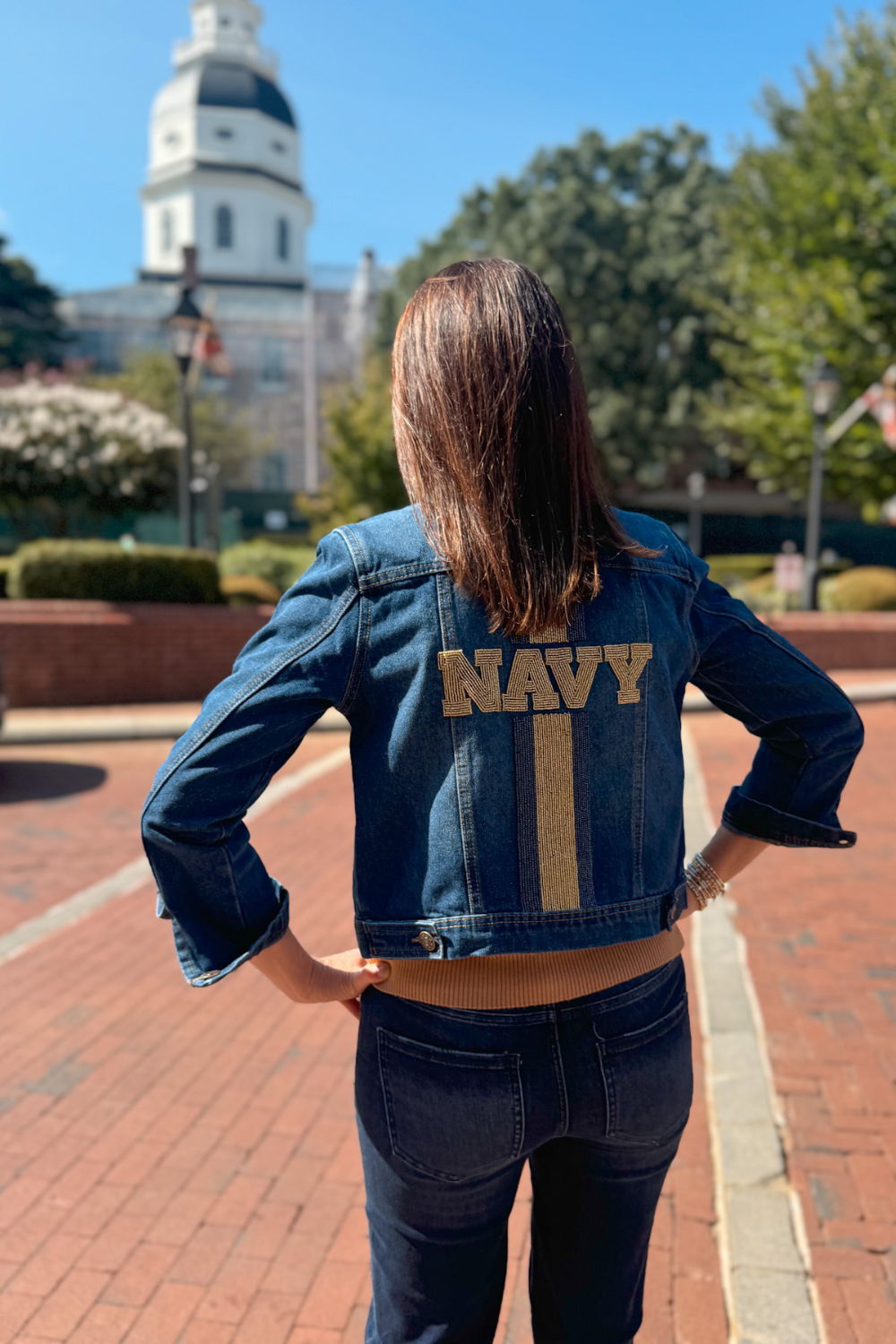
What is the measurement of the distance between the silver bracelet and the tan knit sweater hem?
393 mm

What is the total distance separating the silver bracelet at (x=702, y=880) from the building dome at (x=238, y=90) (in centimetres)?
6934

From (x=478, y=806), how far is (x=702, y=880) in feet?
2.04

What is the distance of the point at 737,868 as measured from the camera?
1757 millimetres

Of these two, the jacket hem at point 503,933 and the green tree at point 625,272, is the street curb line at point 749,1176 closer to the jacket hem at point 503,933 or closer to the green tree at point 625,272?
the jacket hem at point 503,933

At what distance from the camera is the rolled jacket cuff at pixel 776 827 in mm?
1644

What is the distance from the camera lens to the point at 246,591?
50.2 ft

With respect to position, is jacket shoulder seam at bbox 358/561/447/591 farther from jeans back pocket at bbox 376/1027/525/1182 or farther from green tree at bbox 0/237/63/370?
green tree at bbox 0/237/63/370

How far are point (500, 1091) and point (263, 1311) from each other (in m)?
1.66

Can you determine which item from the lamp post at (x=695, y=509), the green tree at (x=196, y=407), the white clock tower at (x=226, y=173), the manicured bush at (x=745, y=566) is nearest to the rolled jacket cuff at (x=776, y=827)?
the manicured bush at (x=745, y=566)

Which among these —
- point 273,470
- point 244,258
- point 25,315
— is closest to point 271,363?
point 273,470

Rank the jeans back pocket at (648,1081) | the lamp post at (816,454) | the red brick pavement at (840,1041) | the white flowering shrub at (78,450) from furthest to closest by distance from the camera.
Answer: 1. the white flowering shrub at (78,450)
2. the lamp post at (816,454)
3. the red brick pavement at (840,1041)
4. the jeans back pocket at (648,1081)

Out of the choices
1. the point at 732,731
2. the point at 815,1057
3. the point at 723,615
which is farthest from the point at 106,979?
the point at 732,731

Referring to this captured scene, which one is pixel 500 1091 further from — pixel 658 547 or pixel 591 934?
pixel 658 547

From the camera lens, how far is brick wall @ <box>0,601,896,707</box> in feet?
40.2
